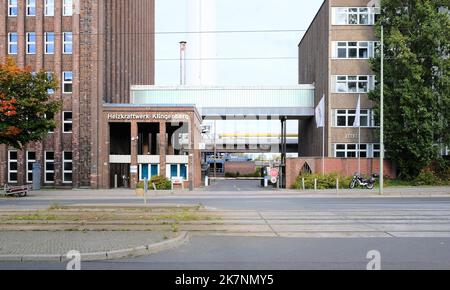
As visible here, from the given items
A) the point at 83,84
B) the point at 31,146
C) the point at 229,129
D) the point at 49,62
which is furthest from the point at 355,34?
the point at 229,129

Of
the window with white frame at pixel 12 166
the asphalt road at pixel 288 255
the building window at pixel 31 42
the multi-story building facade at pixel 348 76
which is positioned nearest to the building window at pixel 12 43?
the building window at pixel 31 42

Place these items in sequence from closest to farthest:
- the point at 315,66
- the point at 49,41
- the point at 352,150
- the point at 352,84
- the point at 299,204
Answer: the point at 299,204, the point at 49,41, the point at 352,84, the point at 352,150, the point at 315,66

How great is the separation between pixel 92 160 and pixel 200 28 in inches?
3430

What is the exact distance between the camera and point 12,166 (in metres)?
37.0

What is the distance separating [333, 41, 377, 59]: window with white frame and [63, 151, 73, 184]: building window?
2453 centimetres

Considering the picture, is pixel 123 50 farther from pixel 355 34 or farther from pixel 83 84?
pixel 355 34

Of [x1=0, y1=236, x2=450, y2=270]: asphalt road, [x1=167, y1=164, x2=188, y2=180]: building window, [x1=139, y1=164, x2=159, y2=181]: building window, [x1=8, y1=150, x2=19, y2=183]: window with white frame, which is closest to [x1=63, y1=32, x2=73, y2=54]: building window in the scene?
[x1=8, y1=150, x2=19, y2=183]: window with white frame

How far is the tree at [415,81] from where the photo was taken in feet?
111

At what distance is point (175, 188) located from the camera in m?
34.9

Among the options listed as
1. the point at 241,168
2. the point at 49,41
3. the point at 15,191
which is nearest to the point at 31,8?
the point at 49,41

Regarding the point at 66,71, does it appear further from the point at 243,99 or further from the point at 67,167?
the point at 243,99

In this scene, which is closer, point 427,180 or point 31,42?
point 427,180

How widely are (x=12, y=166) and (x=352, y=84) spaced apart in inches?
1178
